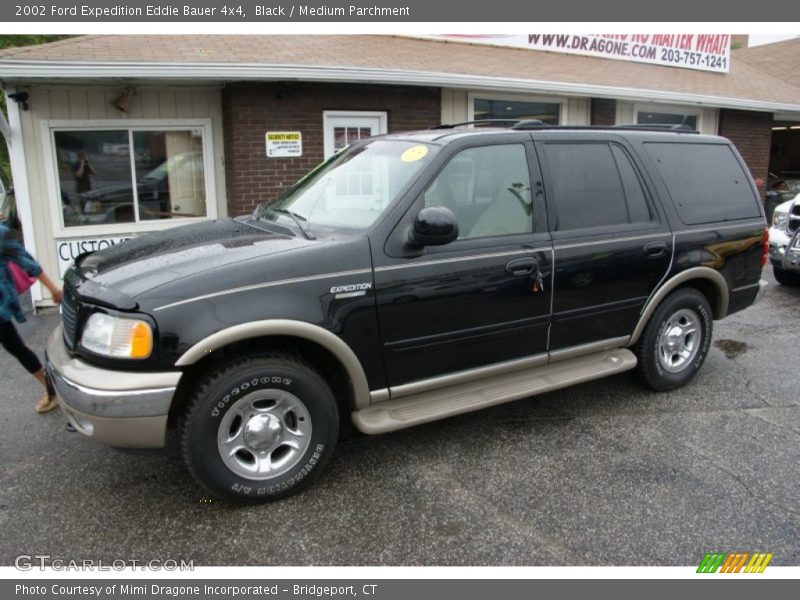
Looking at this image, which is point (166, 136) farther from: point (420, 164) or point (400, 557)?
point (400, 557)

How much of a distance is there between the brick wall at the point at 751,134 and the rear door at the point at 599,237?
33.3 ft

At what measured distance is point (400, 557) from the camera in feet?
9.77

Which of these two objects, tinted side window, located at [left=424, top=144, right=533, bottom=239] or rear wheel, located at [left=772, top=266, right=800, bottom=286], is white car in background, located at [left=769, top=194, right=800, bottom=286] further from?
tinted side window, located at [left=424, top=144, right=533, bottom=239]

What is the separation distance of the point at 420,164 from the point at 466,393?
1.39 metres

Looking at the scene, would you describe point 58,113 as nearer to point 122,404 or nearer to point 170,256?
point 170,256

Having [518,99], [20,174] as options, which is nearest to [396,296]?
[20,174]

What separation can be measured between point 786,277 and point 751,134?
604 cm

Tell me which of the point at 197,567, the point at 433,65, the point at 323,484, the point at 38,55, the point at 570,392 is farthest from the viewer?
the point at 433,65

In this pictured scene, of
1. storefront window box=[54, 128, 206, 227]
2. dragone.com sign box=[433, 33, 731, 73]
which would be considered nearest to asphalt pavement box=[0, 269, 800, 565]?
storefront window box=[54, 128, 206, 227]

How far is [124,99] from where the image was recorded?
8000 millimetres

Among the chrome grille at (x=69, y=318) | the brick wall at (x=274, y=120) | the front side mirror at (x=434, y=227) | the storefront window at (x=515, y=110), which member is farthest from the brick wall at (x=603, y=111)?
the chrome grille at (x=69, y=318)

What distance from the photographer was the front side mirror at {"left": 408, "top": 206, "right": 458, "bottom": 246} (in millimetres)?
3408

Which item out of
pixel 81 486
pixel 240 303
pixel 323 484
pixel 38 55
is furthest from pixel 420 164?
pixel 38 55

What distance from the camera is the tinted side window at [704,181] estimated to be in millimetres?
4707
